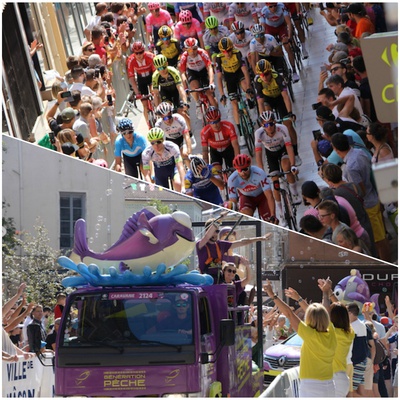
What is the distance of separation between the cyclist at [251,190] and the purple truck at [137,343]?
5.88m

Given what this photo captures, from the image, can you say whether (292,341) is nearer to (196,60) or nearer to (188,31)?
(196,60)

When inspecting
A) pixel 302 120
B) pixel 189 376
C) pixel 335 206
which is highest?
pixel 302 120

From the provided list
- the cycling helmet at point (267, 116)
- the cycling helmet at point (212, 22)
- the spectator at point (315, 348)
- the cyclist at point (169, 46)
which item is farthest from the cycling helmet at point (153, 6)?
the spectator at point (315, 348)

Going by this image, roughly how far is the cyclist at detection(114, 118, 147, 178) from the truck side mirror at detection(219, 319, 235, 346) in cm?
765

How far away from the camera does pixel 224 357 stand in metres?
12.3

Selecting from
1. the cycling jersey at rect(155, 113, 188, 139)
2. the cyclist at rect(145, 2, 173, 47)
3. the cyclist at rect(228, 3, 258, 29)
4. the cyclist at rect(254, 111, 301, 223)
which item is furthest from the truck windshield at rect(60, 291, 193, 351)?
the cyclist at rect(145, 2, 173, 47)

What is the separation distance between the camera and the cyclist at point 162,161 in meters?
18.5

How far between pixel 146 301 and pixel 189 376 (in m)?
0.75

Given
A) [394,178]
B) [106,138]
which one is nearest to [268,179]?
[106,138]

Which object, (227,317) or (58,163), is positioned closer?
(227,317)

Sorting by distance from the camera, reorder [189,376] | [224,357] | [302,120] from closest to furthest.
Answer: [189,376]
[224,357]
[302,120]

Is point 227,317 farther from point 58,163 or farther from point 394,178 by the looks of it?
point 394,178

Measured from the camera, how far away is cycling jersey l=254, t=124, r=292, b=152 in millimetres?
19469

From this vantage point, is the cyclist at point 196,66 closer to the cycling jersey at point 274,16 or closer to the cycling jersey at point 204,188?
the cycling jersey at point 274,16
